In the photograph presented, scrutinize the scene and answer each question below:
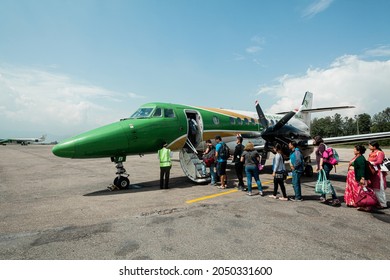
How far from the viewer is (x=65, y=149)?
8.07 meters

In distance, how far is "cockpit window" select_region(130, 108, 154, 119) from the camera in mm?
10552

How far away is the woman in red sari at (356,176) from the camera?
6738 mm

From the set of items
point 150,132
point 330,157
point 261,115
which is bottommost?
point 330,157

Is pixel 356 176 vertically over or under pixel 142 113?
under

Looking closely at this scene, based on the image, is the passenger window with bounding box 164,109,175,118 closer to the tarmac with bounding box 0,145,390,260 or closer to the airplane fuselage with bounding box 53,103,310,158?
the airplane fuselage with bounding box 53,103,310,158

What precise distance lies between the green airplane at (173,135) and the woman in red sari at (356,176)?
4.30m

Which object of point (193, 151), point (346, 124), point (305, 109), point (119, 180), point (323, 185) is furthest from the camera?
point (346, 124)

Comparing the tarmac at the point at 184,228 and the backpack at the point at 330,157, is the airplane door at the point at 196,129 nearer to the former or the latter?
the tarmac at the point at 184,228

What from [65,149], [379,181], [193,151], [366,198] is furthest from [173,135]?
[379,181]

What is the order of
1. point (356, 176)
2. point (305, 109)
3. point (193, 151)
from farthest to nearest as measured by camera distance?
1. point (305, 109)
2. point (193, 151)
3. point (356, 176)

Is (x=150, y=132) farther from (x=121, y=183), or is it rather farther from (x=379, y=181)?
(x=379, y=181)

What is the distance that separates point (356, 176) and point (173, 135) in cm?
723
